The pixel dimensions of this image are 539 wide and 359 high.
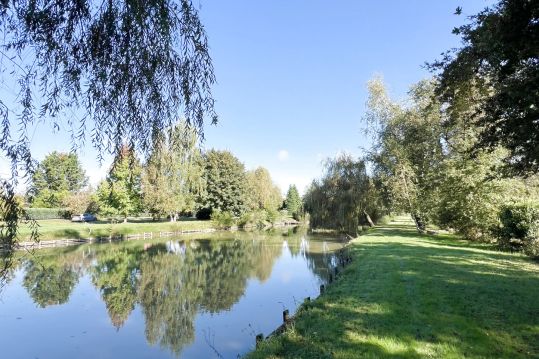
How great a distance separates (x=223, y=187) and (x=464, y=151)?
4353cm

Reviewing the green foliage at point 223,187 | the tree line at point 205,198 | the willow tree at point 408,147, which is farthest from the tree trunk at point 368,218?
the green foliage at point 223,187

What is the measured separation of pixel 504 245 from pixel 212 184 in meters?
39.2

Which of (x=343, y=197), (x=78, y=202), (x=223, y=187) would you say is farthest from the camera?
(x=223, y=187)

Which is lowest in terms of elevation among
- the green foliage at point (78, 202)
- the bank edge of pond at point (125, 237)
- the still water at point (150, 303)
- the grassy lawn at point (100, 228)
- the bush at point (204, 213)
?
the still water at point (150, 303)

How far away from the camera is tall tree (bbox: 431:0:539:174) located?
19.0ft

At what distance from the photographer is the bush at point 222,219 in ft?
164

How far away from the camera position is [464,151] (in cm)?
888

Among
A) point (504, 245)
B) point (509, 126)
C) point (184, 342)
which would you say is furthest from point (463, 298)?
point (504, 245)

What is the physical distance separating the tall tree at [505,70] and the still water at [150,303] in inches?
297

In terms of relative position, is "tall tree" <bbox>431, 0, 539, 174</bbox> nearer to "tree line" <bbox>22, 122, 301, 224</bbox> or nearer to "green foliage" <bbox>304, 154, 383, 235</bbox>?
"green foliage" <bbox>304, 154, 383, 235</bbox>

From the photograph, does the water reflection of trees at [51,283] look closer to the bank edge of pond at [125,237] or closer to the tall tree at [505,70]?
the bank edge of pond at [125,237]

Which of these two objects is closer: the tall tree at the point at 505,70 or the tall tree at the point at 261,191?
the tall tree at the point at 505,70

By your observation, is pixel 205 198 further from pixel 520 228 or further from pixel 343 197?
pixel 520 228

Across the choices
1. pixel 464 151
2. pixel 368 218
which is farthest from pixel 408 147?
pixel 464 151
